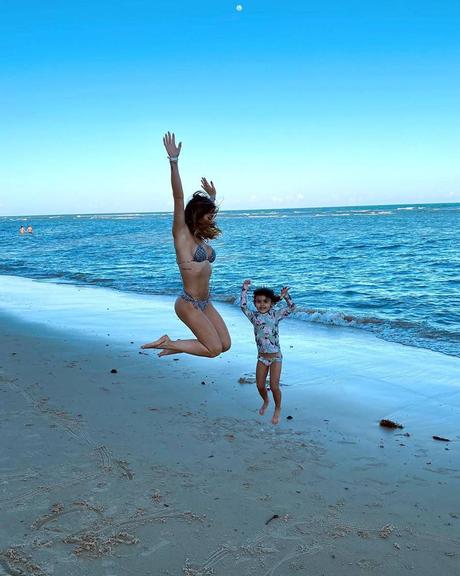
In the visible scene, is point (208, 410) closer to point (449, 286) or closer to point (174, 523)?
point (174, 523)

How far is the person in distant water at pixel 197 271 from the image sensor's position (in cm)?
505

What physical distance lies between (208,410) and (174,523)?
10.0 feet

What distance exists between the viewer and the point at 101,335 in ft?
45.0

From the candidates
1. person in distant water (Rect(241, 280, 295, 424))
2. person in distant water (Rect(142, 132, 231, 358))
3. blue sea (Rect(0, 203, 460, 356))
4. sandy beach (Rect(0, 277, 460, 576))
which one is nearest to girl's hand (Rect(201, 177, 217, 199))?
person in distant water (Rect(142, 132, 231, 358))

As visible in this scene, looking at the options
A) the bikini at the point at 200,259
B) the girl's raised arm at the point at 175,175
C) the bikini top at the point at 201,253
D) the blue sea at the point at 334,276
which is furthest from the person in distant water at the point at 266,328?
the blue sea at the point at 334,276

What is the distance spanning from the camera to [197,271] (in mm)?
5164

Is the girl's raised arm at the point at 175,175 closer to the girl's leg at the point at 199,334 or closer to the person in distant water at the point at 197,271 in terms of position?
the person in distant water at the point at 197,271

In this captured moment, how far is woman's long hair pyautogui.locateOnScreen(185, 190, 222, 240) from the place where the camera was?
511 centimetres

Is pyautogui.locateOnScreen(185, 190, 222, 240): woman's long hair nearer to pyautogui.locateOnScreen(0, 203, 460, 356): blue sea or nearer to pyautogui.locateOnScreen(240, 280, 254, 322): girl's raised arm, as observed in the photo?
pyautogui.locateOnScreen(240, 280, 254, 322): girl's raised arm

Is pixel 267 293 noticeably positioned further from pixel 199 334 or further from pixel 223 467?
pixel 223 467

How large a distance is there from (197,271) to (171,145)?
1.08 meters

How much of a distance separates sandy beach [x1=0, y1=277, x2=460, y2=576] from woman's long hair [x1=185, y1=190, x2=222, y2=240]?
264 cm

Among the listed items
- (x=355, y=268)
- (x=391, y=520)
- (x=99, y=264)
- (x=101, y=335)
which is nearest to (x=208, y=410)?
(x=391, y=520)

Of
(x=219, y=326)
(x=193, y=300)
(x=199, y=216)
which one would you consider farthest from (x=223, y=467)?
(x=199, y=216)
